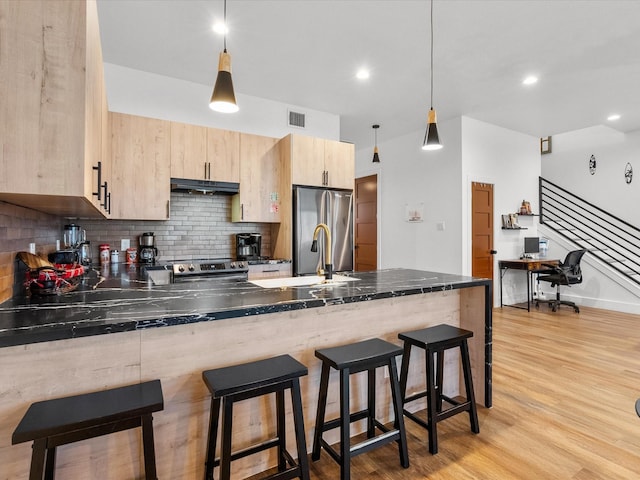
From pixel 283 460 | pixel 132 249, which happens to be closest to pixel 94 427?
pixel 283 460

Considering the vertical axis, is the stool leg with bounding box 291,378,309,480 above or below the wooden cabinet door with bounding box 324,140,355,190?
below

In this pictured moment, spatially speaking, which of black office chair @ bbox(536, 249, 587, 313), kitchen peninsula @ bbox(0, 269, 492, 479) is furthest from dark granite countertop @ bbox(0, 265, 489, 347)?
black office chair @ bbox(536, 249, 587, 313)

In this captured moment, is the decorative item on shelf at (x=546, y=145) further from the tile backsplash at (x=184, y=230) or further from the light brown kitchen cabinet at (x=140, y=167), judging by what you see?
the light brown kitchen cabinet at (x=140, y=167)

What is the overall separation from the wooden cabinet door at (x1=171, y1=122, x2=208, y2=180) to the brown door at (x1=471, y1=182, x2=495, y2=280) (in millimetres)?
3886

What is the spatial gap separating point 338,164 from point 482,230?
2645 mm

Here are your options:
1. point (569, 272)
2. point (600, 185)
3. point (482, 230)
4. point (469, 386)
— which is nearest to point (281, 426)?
point (469, 386)

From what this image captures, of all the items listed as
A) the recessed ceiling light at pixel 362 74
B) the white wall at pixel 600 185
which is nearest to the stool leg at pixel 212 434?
the recessed ceiling light at pixel 362 74

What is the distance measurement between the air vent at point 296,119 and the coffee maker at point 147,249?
2256 mm

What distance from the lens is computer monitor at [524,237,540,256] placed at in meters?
5.84

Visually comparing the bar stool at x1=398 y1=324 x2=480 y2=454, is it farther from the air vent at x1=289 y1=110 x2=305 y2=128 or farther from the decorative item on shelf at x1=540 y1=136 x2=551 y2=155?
the decorative item on shelf at x1=540 y1=136 x2=551 y2=155

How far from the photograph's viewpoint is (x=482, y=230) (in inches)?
211

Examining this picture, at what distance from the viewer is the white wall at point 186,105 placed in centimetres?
357

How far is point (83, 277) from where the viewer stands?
250 centimetres

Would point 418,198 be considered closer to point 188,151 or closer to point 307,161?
point 307,161
